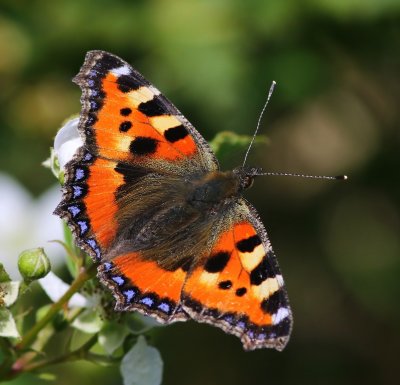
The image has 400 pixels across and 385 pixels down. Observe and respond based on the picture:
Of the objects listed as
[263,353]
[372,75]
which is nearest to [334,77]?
[372,75]

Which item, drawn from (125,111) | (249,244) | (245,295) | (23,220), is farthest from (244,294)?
(23,220)

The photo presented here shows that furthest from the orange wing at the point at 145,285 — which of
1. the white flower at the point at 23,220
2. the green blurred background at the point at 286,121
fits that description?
the green blurred background at the point at 286,121

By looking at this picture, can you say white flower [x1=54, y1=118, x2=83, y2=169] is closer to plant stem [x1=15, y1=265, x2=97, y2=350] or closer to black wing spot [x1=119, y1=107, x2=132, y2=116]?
black wing spot [x1=119, y1=107, x2=132, y2=116]

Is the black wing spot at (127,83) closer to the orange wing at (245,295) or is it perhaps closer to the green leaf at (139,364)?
the orange wing at (245,295)

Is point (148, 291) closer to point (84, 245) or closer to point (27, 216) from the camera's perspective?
point (84, 245)

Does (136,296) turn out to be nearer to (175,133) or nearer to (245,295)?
(245,295)

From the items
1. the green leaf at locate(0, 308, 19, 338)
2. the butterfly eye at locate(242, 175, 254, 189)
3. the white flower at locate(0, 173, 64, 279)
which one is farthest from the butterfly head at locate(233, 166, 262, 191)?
the white flower at locate(0, 173, 64, 279)
